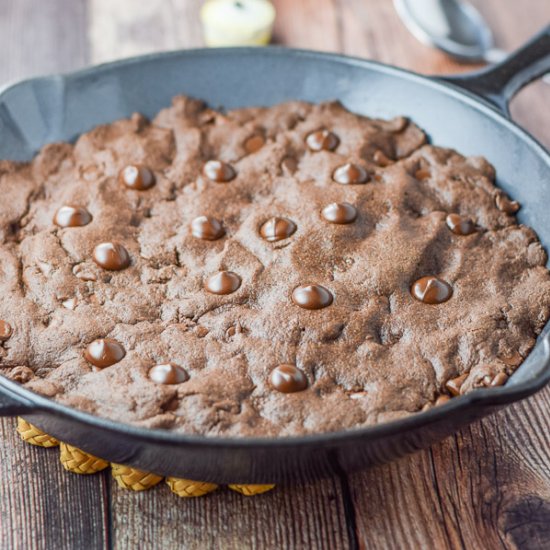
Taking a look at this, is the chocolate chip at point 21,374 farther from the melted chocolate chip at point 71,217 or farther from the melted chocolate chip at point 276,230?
the melted chocolate chip at point 276,230

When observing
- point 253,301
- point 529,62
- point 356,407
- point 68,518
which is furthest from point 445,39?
point 68,518

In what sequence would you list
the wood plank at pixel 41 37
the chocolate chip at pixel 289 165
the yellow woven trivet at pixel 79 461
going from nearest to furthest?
1. the yellow woven trivet at pixel 79 461
2. the chocolate chip at pixel 289 165
3. the wood plank at pixel 41 37

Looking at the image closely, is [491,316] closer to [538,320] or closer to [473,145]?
[538,320]

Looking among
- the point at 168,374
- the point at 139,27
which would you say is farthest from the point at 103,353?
the point at 139,27

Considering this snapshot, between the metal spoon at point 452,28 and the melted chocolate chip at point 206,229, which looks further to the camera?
the metal spoon at point 452,28

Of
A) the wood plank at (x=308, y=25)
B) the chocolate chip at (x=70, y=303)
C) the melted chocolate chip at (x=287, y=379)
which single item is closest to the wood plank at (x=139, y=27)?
the wood plank at (x=308, y=25)

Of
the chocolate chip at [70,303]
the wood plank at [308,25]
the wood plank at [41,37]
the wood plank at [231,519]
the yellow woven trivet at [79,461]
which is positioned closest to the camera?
the wood plank at [231,519]
